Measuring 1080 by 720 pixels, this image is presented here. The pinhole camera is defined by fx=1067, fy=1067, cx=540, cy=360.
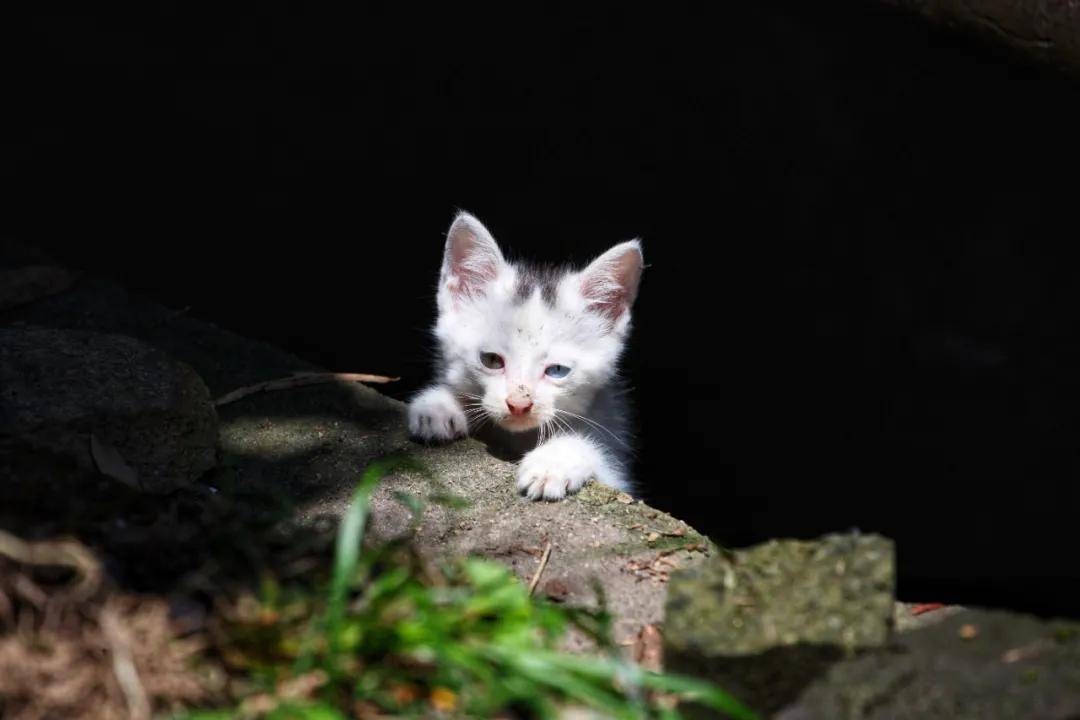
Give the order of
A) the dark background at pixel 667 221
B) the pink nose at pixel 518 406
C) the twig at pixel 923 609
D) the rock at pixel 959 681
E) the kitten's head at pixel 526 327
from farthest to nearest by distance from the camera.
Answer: the dark background at pixel 667 221, the kitten's head at pixel 526 327, the pink nose at pixel 518 406, the twig at pixel 923 609, the rock at pixel 959 681

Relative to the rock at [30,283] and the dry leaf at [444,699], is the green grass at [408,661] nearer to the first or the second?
the dry leaf at [444,699]

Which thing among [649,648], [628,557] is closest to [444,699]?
[649,648]

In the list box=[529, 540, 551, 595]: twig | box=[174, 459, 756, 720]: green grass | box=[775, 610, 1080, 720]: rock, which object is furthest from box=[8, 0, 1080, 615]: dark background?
box=[174, 459, 756, 720]: green grass

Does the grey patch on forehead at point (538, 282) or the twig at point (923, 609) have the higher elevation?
the grey patch on forehead at point (538, 282)

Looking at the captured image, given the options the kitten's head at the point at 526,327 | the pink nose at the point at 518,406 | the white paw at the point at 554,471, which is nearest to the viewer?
the white paw at the point at 554,471

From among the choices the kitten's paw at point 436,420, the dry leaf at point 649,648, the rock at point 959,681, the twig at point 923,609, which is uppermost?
the rock at point 959,681

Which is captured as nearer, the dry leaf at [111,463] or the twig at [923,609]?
the dry leaf at [111,463]

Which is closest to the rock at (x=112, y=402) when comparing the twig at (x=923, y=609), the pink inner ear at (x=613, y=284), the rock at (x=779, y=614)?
the pink inner ear at (x=613, y=284)
